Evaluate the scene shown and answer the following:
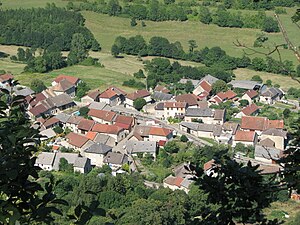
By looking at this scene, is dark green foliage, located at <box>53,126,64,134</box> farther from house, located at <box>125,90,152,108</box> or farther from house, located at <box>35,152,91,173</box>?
house, located at <box>125,90,152,108</box>

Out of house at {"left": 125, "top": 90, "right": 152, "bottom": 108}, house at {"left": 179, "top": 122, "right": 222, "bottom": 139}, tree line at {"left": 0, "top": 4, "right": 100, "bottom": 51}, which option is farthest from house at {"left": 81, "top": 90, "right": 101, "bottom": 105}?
tree line at {"left": 0, "top": 4, "right": 100, "bottom": 51}

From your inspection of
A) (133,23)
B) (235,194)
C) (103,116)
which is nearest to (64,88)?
(103,116)

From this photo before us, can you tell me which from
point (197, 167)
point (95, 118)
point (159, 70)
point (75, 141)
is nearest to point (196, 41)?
point (159, 70)

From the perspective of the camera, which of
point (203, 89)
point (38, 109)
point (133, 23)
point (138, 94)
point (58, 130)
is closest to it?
point (58, 130)

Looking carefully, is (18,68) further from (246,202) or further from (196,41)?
(246,202)

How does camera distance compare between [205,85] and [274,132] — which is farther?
[205,85]

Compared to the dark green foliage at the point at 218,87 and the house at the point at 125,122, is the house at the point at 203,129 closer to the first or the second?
the house at the point at 125,122

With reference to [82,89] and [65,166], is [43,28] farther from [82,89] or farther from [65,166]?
[65,166]
